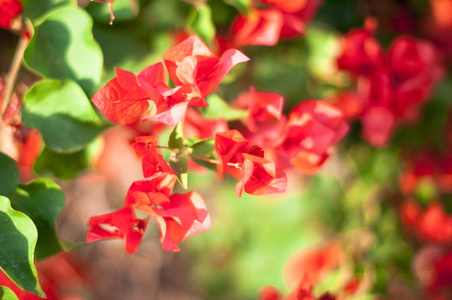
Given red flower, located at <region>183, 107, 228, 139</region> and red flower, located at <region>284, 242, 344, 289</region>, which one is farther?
red flower, located at <region>284, 242, 344, 289</region>

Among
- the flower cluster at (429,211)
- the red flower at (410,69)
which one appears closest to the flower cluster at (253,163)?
the red flower at (410,69)

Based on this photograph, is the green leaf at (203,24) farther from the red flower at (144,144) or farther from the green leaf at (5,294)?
the green leaf at (5,294)

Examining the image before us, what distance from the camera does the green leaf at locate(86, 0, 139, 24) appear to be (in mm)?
601

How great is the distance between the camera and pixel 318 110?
602mm

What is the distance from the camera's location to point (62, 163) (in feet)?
2.08

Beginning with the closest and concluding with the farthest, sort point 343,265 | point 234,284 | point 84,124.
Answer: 1. point 84,124
2. point 343,265
3. point 234,284

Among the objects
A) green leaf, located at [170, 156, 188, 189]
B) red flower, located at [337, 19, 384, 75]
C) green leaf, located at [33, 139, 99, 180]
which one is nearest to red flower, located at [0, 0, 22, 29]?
green leaf, located at [33, 139, 99, 180]

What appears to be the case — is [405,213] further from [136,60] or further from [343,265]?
[136,60]

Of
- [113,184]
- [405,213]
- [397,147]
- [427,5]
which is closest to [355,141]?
[397,147]

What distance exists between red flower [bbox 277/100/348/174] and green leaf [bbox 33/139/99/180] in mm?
266

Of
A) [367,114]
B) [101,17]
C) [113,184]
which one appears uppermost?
[101,17]

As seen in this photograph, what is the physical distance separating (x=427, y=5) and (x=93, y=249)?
1.21 m

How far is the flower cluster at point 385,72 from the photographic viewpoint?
75 cm

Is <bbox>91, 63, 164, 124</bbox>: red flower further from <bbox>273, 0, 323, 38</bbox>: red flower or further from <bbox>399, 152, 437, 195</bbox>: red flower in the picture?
<bbox>399, 152, 437, 195</bbox>: red flower
